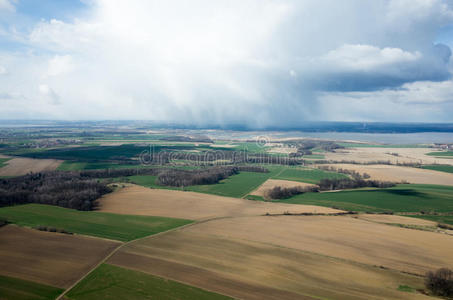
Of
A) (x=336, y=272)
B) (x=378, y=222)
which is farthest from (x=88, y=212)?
(x=378, y=222)

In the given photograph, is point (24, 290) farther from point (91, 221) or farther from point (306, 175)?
point (306, 175)

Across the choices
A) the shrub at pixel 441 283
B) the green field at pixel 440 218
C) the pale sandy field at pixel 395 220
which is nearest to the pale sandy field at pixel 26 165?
the pale sandy field at pixel 395 220

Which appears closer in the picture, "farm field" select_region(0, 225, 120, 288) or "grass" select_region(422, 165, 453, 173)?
"farm field" select_region(0, 225, 120, 288)

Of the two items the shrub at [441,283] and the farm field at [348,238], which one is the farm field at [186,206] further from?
the shrub at [441,283]

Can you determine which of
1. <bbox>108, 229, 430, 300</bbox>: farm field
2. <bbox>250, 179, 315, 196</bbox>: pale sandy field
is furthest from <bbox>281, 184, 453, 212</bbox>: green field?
<bbox>108, 229, 430, 300</bbox>: farm field

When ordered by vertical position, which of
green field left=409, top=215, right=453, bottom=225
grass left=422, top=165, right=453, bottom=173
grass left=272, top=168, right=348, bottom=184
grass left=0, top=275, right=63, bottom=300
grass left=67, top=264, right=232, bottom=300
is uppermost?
grass left=422, top=165, right=453, bottom=173

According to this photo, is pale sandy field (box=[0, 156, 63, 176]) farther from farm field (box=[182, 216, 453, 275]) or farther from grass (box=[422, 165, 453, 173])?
grass (box=[422, 165, 453, 173])

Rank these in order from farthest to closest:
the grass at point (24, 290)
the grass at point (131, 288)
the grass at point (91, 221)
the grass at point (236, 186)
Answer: the grass at point (236, 186) → the grass at point (91, 221) → the grass at point (131, 288) → the grass at point (24, 290)
